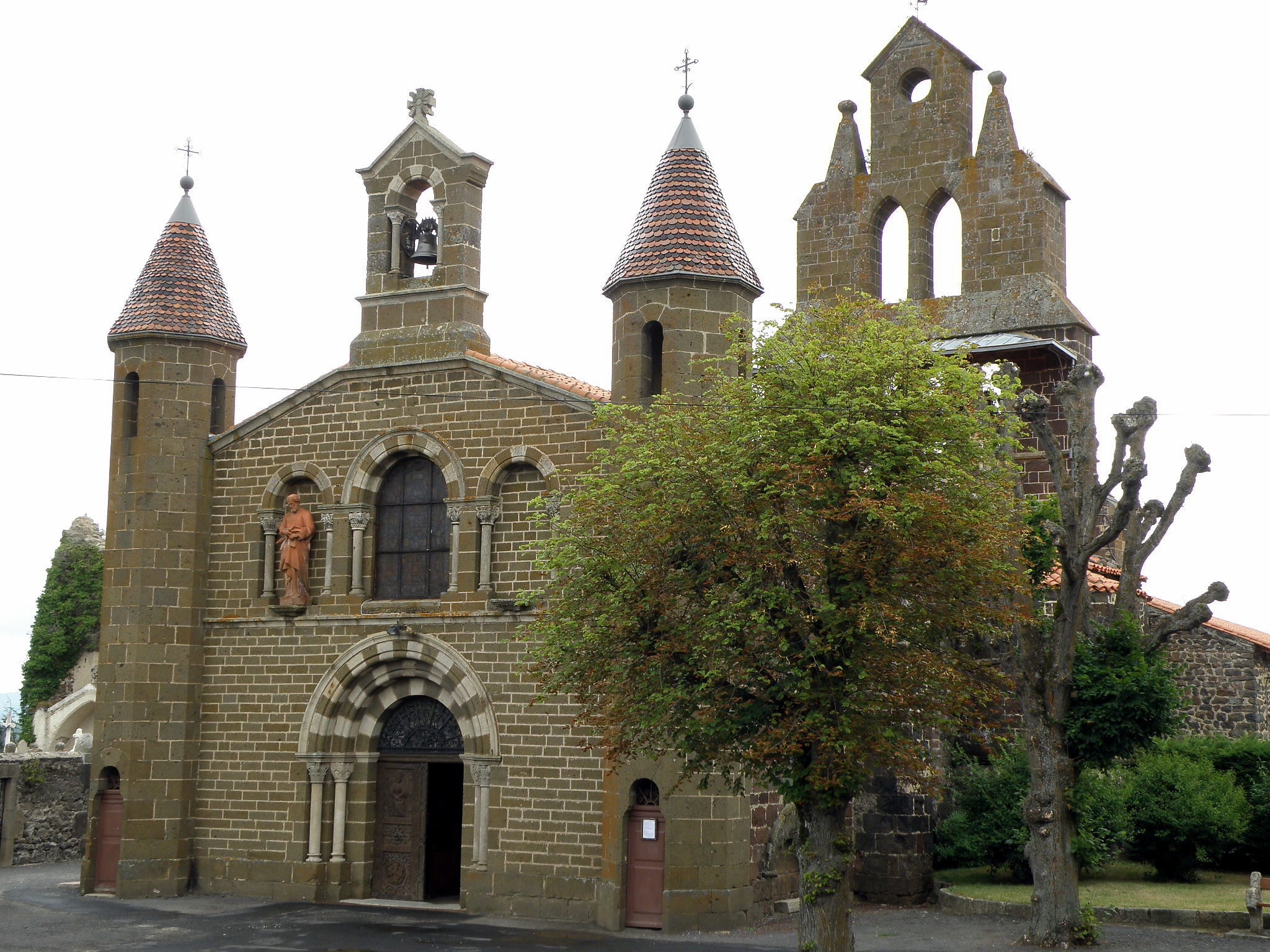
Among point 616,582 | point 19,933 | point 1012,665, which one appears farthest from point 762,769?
point 19,933

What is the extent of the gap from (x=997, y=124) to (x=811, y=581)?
57.3ft

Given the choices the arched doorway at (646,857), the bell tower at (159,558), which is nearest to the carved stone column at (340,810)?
the bell tower at (159,558)

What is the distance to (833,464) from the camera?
16.8 metres

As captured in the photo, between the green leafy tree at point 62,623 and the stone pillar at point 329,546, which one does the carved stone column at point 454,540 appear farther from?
the green leafy tree at point 62,623

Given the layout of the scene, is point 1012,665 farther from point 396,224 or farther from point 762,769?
point 396,224

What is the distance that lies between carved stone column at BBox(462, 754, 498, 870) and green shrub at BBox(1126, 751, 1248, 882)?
9.96 meters

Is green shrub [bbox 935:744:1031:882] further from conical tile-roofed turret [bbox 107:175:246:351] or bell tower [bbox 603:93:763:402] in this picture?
conical tile-roofed turret [bbox 107:175:246:351]

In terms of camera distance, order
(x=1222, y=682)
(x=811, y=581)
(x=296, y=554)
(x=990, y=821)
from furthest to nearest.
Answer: (x=1222, y=682), (x=296, y=554), (x=990, y=821), (x=811, y=581)

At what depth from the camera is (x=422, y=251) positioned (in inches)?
995

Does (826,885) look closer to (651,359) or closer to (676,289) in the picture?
(651,359)

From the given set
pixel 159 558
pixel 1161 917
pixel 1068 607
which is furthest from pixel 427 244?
pixel 1161 917

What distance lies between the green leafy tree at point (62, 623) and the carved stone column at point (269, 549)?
23726mm

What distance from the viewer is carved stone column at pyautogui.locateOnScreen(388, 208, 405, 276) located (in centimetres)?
2525

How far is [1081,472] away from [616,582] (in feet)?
20.4
